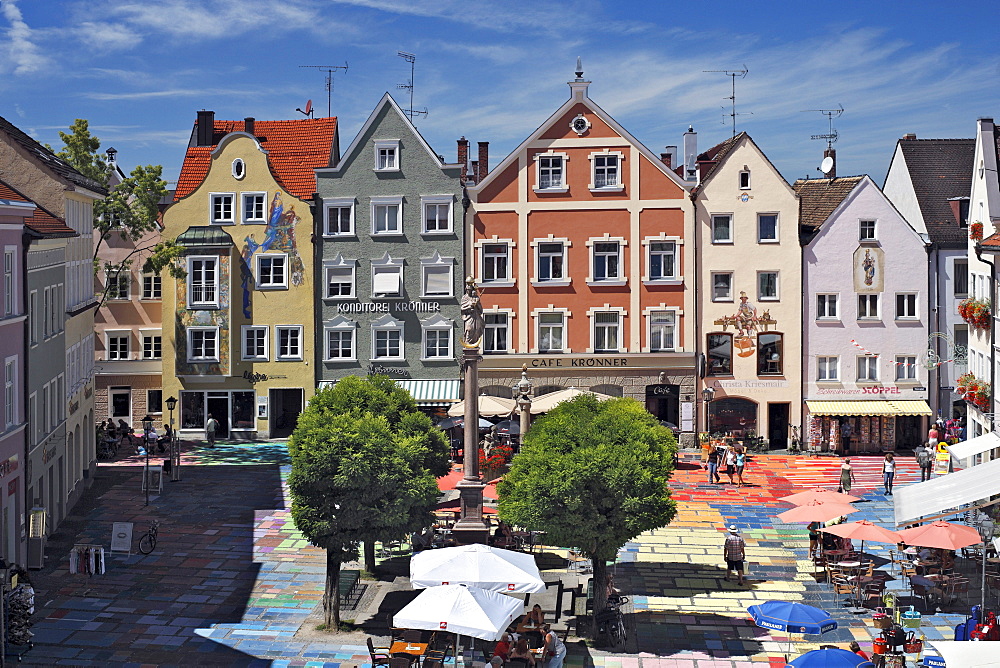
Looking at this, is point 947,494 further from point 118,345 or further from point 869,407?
point 118,345

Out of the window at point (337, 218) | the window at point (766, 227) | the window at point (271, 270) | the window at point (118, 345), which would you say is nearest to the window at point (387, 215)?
the window at point (337, 218)

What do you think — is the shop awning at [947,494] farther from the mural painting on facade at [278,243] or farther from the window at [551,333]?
the mural painting on facade at [278,243]

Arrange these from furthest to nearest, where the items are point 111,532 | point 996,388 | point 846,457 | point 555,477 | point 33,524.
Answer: point 846,457, point 996,388, point 111,532, point 33,524, point 555,477

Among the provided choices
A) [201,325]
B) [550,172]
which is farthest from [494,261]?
[201,325]

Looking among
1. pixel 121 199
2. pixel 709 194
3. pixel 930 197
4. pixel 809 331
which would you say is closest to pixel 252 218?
pixel 121 199

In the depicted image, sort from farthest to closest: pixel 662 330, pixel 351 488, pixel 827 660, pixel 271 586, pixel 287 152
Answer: pixel 287 152 < pixel 662 330 < pixel 271 586 < pixel 351 488 < pixel 827 660

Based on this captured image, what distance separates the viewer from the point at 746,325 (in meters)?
55.5

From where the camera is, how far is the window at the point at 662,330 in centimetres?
5594

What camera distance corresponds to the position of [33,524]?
113ft

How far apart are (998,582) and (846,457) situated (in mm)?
22743

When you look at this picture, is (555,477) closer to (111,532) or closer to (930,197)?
(111,532)

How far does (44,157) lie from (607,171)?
25.8 meters

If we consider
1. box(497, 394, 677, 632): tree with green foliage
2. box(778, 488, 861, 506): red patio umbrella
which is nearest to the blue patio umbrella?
box(497, 394, 677, 632): tree with green foliage

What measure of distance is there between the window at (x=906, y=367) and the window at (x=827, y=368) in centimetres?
285
